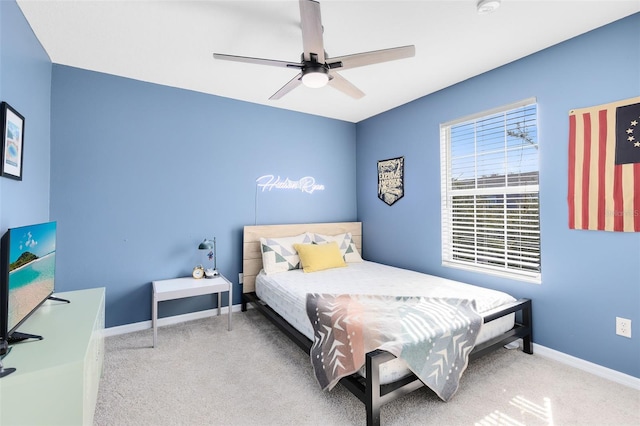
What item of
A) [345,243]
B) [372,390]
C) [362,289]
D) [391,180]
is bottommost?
[372,390]

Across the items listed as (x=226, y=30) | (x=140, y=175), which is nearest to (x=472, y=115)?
(x=226, y=30)

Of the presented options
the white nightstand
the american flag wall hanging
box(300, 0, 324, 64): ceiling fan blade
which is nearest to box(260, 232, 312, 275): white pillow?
the white nightstand

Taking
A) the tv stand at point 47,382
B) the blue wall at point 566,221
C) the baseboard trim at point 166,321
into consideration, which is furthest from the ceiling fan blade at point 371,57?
the baseboard trim at point 166,321

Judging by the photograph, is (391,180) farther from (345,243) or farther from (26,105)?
(26,105)

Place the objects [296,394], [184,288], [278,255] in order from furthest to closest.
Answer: [278,255]
[184,288]
[296,394]

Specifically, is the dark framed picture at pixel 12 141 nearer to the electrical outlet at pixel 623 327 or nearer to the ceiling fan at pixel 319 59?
the ceiling fan at pixel 319 59

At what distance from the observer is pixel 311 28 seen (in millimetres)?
1650

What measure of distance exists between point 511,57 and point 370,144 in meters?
2.00

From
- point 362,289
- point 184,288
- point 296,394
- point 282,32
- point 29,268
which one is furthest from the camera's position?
point 184,288

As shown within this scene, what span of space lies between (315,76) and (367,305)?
1669mm

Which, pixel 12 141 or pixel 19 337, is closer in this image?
pixel 19 337

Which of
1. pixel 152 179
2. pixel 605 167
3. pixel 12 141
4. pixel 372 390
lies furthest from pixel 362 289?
pixel 12 141

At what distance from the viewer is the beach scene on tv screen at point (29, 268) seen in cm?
140

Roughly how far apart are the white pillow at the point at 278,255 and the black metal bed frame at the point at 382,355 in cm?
41
